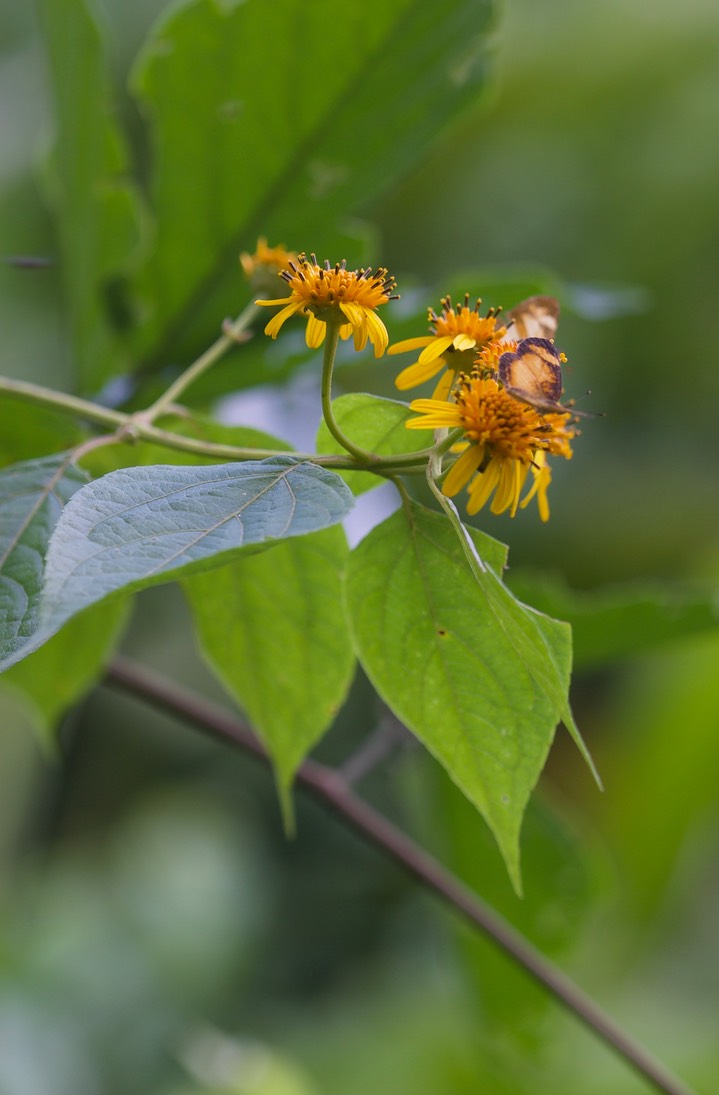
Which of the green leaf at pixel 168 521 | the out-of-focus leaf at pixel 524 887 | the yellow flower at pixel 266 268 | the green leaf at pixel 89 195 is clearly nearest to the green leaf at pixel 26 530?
the green leaf at pixel 168 521

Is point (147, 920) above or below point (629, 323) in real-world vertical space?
below

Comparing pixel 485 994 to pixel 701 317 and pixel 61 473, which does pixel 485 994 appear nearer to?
pixel 61 473

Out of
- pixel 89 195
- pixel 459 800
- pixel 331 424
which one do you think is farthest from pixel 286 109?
pixel 459 800

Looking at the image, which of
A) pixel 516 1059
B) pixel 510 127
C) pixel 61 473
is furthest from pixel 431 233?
pixel 61 473

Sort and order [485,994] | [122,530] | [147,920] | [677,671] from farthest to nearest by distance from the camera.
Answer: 1. [677,671]
2. [147,920]
3. [485,994]
4. [122,530]

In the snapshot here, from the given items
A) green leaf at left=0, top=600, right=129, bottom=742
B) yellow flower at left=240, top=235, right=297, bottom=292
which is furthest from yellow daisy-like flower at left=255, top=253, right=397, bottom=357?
green leaf at left=0, top=600, right=129, bottom=742

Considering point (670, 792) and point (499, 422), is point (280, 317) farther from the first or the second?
point (670, 792)

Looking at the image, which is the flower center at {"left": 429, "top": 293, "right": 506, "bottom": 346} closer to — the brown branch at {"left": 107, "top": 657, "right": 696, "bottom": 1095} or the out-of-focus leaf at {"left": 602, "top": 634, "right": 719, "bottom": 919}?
the brown branch at {"left": 107, "top": 657, "right": 696, "bottom": 1095}
